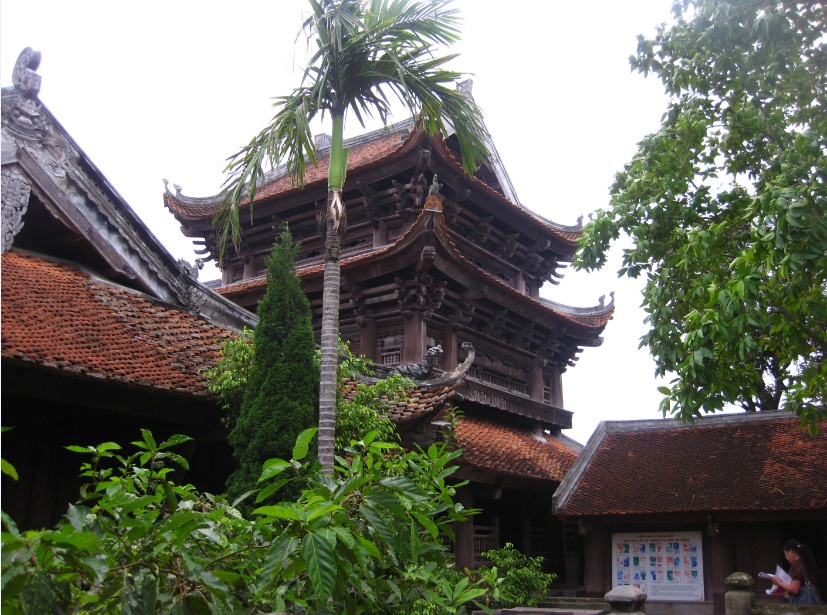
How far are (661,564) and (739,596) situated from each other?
381cm

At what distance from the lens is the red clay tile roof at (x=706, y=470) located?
12.3m

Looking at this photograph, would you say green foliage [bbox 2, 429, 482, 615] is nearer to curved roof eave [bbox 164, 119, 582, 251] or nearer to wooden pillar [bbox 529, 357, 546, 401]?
curved roof eave [bbox 164, 119, 582, 251]

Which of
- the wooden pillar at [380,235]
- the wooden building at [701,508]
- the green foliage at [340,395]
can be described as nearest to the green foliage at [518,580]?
the wooden building at [701,508]

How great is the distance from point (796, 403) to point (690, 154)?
3.44 meters

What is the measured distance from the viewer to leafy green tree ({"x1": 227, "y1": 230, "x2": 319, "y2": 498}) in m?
7.52

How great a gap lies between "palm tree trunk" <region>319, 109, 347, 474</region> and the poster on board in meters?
8.00

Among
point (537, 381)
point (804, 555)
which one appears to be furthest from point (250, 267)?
point (804, 555)

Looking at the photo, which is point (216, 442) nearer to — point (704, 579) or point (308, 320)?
point (308, 320)

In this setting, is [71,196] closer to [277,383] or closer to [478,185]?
[277,383]

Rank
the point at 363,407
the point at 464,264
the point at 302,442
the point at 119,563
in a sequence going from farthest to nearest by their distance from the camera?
the point at 464,264, the point at 363,407, the point at 302,442, the point at 119,563

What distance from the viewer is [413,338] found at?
604 inches

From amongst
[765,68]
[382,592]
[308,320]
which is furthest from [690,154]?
[382,592]

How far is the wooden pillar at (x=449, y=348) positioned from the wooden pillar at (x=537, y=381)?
10.9ft

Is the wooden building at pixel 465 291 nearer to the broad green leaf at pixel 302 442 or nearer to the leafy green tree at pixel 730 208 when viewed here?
the leafy green tree at pixel 730 208
